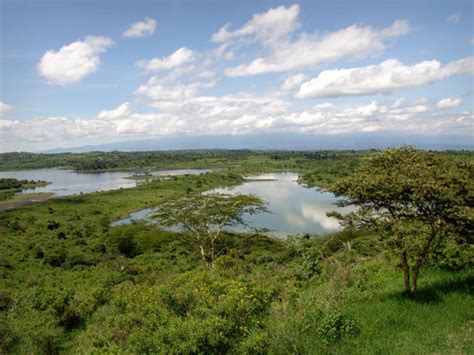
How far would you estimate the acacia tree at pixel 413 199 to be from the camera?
8.30m

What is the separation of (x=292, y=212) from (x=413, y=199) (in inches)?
2100

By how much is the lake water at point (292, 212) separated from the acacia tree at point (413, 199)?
96.1ft

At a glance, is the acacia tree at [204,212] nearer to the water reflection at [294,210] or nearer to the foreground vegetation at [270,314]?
the water reflection at [294,210]

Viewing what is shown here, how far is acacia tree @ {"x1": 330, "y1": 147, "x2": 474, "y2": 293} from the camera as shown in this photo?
27.2 ft

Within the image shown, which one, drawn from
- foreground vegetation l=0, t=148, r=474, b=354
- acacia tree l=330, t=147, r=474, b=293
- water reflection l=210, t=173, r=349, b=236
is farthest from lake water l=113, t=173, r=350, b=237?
acacia tree l=330, t=147, r=474, b=293

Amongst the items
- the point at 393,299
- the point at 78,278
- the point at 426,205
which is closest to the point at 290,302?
the point at 393,299

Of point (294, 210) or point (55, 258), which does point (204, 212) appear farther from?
point (294, 210)

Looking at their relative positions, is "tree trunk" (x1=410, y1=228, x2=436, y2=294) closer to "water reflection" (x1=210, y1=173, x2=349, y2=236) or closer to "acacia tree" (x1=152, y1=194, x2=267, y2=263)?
"acacia tree" (x1=152, y1=194, x2=267, y2=263)

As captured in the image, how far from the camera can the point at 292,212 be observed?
61.2 m

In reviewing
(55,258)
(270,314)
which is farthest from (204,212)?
(270,314)

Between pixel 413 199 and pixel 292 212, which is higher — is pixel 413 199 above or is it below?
above

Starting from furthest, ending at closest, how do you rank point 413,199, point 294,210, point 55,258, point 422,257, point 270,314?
point 294,210 < point 55,258 < point 422,257 < point 413,199 < point 270,314

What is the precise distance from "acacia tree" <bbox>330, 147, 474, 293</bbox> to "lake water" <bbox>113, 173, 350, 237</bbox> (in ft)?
96.1

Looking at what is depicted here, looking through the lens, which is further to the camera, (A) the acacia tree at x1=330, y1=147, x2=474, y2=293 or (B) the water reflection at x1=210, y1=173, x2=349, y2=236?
(B) the water reflection at x1=210, y1=173, x2=349, y2=236
